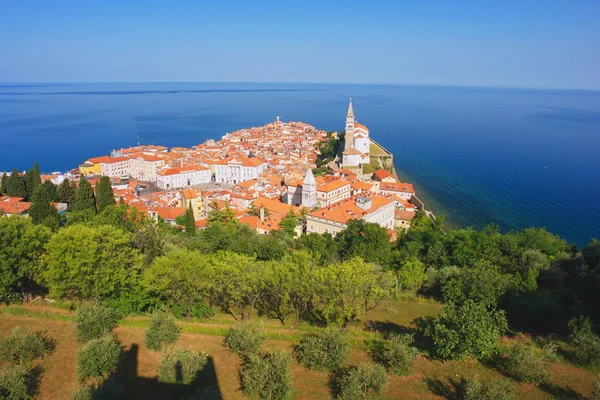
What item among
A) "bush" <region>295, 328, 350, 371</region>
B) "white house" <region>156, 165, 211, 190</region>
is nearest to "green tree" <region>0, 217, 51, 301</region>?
"bush" <region>295, 328, 350, 371</region>

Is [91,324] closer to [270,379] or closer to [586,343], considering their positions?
[270,379]

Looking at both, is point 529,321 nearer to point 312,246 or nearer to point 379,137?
point 312,246

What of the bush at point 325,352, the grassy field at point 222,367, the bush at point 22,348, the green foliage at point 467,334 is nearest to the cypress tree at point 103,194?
the grassy field at point 222,367

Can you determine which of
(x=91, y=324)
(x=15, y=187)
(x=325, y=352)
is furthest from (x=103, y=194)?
(x=325, y=352)

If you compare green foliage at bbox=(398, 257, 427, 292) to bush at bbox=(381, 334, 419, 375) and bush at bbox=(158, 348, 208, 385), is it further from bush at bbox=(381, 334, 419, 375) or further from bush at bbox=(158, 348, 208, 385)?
bush at bbox=(158, 348, 208, 385)

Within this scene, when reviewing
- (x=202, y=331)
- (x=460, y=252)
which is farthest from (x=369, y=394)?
(x=460, y=252)
